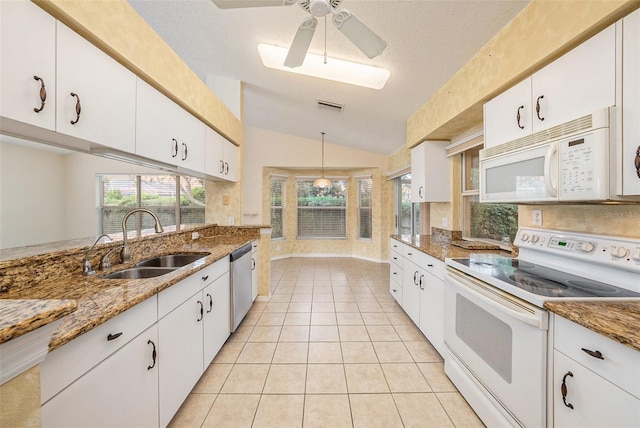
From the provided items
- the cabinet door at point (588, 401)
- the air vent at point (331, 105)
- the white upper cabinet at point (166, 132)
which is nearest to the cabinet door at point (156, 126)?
the white upper cabinet at point (166, 132)

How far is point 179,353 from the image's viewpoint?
149 cm

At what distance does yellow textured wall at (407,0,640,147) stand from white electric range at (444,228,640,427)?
1.03 metres

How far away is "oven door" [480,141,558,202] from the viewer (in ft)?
4.33

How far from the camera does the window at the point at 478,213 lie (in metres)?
2.40

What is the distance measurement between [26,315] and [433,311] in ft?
7.79

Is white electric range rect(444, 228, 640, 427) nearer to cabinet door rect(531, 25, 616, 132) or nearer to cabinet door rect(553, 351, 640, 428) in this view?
cabinet door rect(553, 351, 640, 428)

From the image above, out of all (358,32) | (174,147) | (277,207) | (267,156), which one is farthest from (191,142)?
(277,207)

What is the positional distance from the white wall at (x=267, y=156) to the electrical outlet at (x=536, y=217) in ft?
13.8

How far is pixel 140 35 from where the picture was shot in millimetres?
1613

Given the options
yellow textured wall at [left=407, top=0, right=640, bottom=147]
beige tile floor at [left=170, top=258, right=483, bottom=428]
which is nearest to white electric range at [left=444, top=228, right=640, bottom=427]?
beige tile floor at [left=170, top=258, right=483, bottom=428]

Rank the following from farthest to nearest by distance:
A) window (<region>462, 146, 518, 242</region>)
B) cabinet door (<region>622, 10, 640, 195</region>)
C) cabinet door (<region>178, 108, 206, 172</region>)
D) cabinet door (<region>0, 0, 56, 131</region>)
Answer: window (<region>462, 146, 518, 242</region>), cabinet door (<region>178, 108, 206, 172</region>), cabinet door (<region>622, 10, 640, 195</region>), cabinet door (<region>0, 0, 56, 131</region>)

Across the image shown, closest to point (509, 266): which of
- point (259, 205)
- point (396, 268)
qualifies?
point (396, 268)

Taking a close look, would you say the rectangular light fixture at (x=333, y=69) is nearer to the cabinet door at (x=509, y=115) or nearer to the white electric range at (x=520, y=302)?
the cabinet door at (x=509, y=115)

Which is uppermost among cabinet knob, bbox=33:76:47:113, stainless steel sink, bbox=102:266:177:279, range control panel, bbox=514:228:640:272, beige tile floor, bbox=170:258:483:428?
cabinet knob, bbox=33:76:47:113
